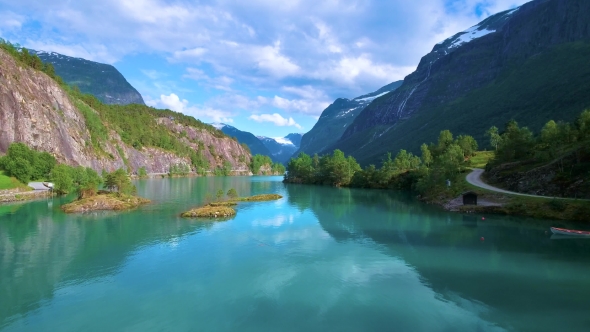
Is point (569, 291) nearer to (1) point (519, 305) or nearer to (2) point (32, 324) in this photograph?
(1) point (519, 305)

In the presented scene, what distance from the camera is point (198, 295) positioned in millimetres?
23672

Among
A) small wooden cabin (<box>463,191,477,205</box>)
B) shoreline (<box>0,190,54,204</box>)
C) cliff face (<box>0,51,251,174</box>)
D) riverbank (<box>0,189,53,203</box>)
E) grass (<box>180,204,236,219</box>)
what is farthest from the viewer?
cliff face (<box>0,51,251,174</box>)

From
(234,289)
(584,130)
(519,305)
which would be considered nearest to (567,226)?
(519,305)

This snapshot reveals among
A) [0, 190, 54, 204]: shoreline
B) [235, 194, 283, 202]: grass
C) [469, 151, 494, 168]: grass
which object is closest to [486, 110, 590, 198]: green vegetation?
[469, 151, 494, 168]: grass

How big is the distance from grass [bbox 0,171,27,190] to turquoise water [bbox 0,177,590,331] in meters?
36.3

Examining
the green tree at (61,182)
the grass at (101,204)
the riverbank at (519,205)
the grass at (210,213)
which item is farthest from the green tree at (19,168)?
the riverbank at (519,205)

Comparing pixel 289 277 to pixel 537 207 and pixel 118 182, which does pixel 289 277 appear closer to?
pixel 537 207

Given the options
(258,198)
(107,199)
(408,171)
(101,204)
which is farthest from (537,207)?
(107,199)

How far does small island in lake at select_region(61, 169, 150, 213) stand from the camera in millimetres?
60156

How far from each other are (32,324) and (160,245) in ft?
56.3

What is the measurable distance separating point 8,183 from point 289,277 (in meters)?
81.6

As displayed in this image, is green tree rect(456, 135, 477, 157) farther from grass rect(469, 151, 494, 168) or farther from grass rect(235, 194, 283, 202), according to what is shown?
grass rect(235, 194, 283, 202)

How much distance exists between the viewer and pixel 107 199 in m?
63.5

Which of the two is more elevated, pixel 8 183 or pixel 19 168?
pixel 19 168
